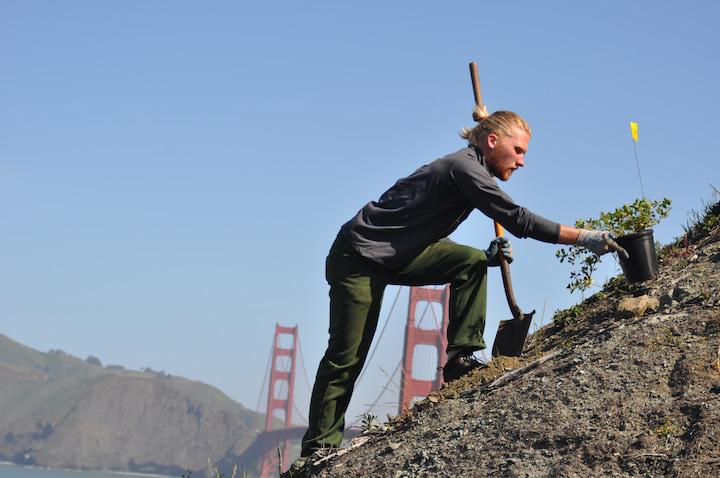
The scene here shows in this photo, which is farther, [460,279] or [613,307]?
[613,307]

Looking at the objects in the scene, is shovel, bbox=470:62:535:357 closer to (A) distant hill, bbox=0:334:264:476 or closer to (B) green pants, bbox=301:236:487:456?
(B) green pants, bbox=301:236:487:456

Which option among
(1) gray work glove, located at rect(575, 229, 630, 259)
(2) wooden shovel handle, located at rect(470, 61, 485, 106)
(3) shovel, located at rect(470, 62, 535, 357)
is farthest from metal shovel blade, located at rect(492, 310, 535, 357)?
(2) wooden shovel handle, located at rect(470, 61, 485, 106)

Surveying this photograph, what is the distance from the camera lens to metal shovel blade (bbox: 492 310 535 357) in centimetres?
488

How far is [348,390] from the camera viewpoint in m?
4.59

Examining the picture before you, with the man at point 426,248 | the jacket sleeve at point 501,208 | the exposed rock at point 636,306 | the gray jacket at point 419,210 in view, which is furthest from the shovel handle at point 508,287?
the jacket sleeve at point 501,208

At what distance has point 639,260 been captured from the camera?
4766mm

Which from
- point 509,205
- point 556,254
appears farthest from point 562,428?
point 556,254

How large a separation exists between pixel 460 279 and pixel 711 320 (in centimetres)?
112

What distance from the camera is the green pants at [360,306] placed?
445 centimetres

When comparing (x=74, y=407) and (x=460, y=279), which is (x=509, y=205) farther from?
(x=74, y=407)

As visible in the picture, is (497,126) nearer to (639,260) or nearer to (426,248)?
(426,248)

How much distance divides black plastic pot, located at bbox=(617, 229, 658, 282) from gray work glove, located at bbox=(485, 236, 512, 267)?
1.78 ft

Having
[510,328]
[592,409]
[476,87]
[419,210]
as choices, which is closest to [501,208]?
[419,210]

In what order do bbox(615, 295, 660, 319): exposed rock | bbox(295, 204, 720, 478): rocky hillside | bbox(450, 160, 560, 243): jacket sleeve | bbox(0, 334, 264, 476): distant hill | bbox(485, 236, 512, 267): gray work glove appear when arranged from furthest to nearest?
Answer: bbox(0, 334, 264, 476): distant hill → bbox(485, 236, 512, 267): gray work glove → bbox(615, 295, 660, 319): exposed rock → bbox(450, 160, 560, 243): jacket sleeve → bbox(295, 204, 720, 478): rocky hillside
